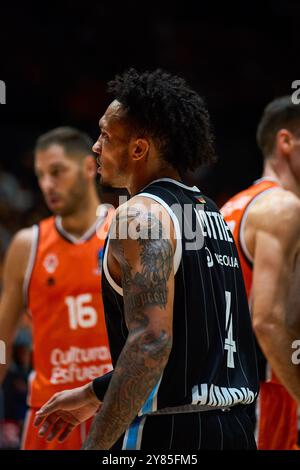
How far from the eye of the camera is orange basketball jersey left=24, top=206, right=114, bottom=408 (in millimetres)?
4988

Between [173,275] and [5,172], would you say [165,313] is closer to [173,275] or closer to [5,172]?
[173,275]

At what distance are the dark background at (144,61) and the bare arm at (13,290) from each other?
4.67m

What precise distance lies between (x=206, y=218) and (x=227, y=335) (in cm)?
39

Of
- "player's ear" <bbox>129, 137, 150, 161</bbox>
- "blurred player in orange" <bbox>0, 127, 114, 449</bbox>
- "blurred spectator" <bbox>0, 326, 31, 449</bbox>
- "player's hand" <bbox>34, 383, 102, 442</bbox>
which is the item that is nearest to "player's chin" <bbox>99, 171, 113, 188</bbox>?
"player's ear" <bbox>129, 137, 150, 161</bbox>

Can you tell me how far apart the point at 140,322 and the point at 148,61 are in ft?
26.3

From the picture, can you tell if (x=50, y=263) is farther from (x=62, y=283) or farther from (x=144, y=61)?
(x=144, y=61)

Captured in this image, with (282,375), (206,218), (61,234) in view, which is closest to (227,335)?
(206,218)

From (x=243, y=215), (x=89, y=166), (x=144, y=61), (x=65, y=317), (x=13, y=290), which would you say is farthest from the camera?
(x=144, y=61)

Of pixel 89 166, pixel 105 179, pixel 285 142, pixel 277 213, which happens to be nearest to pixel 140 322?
pixel 105 179

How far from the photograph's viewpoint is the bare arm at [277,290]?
391 cm

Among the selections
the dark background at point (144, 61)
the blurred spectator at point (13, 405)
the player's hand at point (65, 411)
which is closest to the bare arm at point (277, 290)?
the player's hand at point (65, 411)

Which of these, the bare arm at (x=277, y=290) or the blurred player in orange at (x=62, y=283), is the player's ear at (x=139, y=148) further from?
the blurred player in orange at (x=62, y=283)

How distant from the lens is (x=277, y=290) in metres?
3.98

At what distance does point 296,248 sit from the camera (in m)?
4.11
